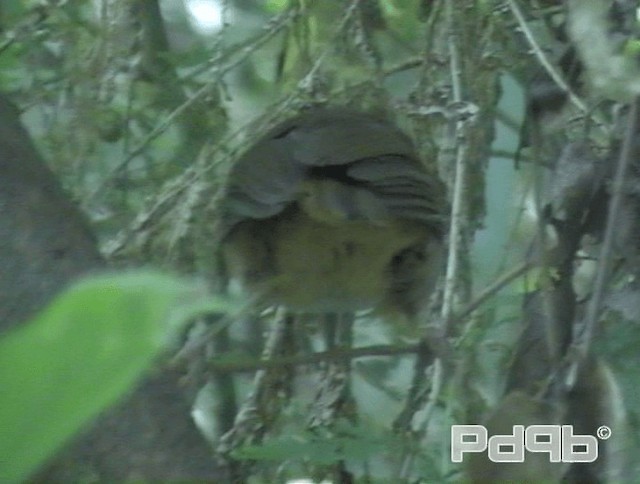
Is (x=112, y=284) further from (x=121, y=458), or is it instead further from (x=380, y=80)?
(x=380, y=80)

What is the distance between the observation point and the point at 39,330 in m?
0.15

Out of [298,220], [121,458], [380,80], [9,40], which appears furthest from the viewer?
[380,80]

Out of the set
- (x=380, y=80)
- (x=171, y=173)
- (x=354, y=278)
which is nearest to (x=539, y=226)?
(x=354, y=278)

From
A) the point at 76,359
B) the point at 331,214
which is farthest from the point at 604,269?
the point at 76,359

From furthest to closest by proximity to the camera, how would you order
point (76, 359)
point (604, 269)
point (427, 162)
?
1. point (427, 162)
2. point (604, 269)
3. point (76, 359)

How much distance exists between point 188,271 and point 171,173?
33 cm

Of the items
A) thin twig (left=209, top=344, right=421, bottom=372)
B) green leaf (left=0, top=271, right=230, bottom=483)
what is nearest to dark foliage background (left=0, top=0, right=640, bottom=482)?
thin twig (left=209, top=344, right=421, bottom=372)

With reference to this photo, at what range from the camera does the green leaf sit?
0.47ft

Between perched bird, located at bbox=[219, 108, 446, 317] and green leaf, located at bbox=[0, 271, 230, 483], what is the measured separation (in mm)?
866

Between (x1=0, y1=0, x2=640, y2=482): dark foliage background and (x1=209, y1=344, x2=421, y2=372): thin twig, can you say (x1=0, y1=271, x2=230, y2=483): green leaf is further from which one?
(x1=209, y1=344, x2=421, y2=372): thin twig

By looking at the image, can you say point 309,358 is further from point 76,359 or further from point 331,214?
point 76,359

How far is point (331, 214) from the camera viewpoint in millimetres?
1023

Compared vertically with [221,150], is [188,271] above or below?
below

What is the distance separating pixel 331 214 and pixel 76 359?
34.7 inches
